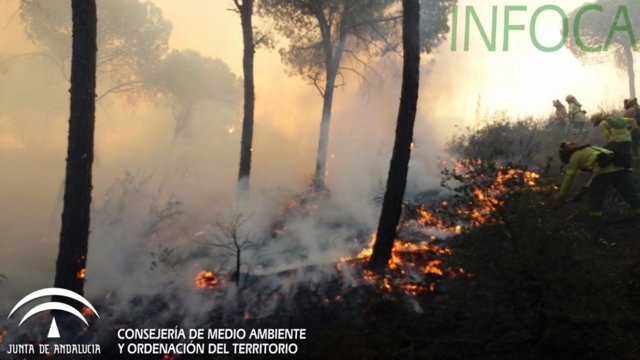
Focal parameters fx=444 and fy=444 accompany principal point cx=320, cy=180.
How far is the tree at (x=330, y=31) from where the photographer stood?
1391 centimetres

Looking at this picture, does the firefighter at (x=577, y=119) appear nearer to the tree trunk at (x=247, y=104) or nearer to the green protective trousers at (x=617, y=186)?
the green protective trousers at (x=617, y=186)

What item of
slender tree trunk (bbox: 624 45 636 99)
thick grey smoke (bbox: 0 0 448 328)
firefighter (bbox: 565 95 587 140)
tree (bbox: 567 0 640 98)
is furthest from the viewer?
tree (bbox: 567 0 640 98)

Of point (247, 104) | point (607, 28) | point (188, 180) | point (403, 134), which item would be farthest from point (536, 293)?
point (607, 28)

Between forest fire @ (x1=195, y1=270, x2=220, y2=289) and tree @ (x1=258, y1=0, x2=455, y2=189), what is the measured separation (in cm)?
597

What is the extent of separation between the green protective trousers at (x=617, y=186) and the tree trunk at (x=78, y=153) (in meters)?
7.73

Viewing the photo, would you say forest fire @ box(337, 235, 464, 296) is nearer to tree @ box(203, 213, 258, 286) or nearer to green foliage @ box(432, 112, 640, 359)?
green foliage @ box(432, 112, 640, 359)

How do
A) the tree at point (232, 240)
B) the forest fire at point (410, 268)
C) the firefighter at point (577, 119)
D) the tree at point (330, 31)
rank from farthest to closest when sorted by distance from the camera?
1. the tree at point (330, 31)
2. the firefighter at point (577, 119)
3. the tree at point (232, 240)
4. the forest fire at point (410, 268)

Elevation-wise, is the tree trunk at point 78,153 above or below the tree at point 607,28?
below

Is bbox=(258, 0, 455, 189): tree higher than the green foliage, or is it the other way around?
bbox=(258, 0, 455, 189): tree

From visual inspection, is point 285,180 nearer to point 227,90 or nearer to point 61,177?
point 61,177

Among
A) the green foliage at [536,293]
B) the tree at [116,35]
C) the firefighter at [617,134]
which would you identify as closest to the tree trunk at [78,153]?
the green foliage at [536,293]

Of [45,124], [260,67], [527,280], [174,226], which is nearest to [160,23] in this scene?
[260,67]

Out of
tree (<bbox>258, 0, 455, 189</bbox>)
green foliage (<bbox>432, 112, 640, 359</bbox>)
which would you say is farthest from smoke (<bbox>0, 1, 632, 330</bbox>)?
green foliage (<bbox>432, 112, 640, 359</bbox>)

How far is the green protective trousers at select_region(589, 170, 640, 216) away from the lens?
6586mm
